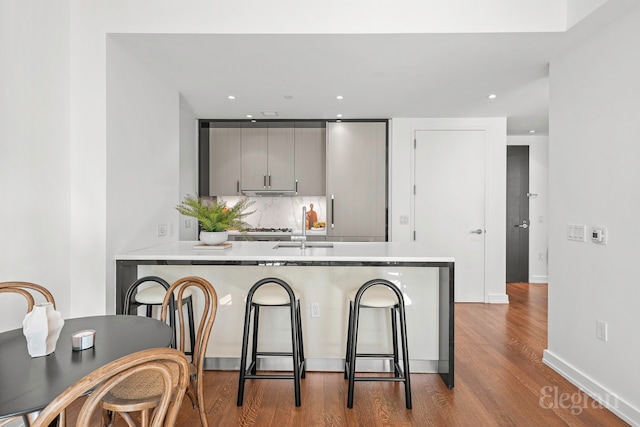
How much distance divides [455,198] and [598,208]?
2.57 metres

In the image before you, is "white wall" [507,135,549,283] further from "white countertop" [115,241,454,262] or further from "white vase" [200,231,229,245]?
"white vase" [200,231,229,245]

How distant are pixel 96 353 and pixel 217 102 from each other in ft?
11.5

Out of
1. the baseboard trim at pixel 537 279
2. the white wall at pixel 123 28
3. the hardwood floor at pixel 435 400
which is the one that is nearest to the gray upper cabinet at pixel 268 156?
the white wall at pixel 123 28

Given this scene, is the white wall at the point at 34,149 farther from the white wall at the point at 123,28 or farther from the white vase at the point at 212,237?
the white vase at the point at 212,237

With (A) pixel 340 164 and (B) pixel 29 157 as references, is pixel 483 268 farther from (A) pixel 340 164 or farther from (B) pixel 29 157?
(B) pixel 29 157

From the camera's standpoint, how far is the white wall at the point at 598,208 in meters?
2.22

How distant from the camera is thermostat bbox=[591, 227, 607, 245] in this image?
243 centimetres

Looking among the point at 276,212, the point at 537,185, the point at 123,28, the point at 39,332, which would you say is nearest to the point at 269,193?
the point at 276,212

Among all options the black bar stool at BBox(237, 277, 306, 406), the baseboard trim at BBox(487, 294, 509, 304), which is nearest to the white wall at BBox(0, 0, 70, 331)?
the black bar stool at BBox(237, 277, 306, 406)

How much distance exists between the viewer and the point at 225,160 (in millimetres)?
5309

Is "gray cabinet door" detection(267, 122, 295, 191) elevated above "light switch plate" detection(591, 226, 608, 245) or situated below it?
above

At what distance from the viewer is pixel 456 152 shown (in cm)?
504

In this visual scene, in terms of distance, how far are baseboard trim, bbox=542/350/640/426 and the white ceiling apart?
2336 mm

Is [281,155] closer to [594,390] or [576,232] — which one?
[576,232]
